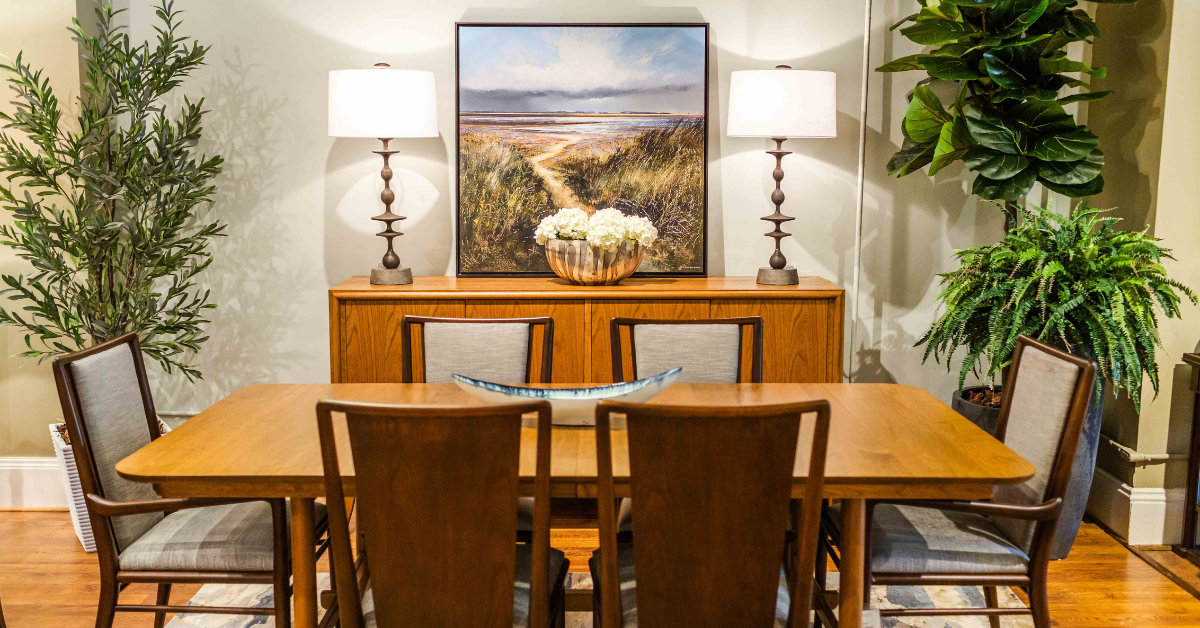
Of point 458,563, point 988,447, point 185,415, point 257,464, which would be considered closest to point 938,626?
point 988,447

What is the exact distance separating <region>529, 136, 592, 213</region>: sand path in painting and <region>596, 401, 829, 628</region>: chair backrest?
7.70 feet

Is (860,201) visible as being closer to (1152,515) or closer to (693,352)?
(693,352)

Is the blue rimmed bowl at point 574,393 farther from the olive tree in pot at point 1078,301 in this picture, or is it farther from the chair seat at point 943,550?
the olive tree in pot at point 1078,301

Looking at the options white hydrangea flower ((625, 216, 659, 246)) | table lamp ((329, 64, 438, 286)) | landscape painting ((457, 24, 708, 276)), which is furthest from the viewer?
landscape painting ((457, 24, 708, 276))

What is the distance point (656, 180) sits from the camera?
372 centimetres

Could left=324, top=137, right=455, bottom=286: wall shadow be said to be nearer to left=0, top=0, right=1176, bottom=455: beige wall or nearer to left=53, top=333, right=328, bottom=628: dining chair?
left=0, top=0, right=1176, bottom=455: beige wall

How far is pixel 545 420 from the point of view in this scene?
1.46m

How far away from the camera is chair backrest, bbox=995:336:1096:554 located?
1.86 m

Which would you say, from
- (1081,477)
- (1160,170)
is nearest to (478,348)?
(1081,477)

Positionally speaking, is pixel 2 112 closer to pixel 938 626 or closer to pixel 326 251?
pixel 326 251

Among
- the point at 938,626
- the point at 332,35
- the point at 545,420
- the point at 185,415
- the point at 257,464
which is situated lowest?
the point at 938,626

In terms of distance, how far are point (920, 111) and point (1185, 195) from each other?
3.15 feet

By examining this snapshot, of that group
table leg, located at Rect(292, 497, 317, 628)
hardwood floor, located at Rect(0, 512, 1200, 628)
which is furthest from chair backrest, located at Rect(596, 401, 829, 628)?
hardwood floor, located at Rect(0, 512, 1200, 628)

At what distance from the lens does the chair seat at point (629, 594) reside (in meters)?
1.66
